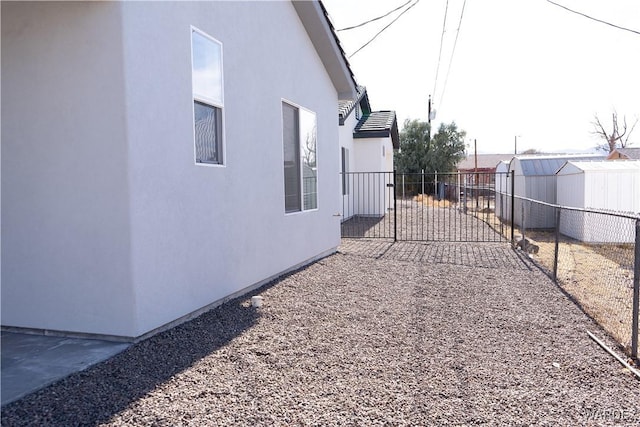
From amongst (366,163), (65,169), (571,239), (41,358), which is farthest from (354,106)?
(41,358)

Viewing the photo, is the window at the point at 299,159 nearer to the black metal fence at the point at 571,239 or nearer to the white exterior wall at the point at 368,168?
the black metal fence at the point at 571,239

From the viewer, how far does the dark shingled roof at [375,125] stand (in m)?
18.1

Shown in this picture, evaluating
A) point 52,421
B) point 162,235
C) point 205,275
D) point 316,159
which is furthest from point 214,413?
point 316,159

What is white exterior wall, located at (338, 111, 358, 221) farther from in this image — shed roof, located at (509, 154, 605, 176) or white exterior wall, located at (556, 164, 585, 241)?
white exterior wall, located at (556, 164, 585, 241)

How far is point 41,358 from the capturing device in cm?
385

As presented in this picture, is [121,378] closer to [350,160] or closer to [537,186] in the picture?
[350,160]

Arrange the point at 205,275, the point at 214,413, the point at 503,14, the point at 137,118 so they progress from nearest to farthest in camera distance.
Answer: the point at 214,413 < the point at 137,118 < the point at 205,275 < the point at 503,14

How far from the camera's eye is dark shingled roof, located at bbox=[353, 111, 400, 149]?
18078mm

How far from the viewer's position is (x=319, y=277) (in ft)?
24.7

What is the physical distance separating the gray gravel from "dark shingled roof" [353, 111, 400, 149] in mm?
12250

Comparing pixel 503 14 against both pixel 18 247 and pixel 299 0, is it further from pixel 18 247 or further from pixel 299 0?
pixel 18 247

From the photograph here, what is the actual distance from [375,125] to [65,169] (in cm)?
1563

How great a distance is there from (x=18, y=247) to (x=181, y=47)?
241cm

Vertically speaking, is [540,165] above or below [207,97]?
below
